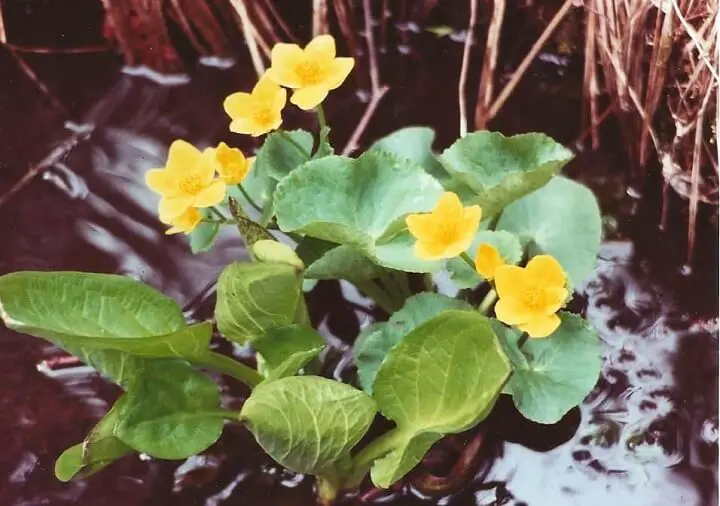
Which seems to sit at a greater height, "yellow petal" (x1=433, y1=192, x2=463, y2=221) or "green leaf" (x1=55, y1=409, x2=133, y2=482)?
"yellow petal" (x1=433, y1=192, x2=463, y2=221)

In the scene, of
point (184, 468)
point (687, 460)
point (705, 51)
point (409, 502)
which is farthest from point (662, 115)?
point (184, 468)

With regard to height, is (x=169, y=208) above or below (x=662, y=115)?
above

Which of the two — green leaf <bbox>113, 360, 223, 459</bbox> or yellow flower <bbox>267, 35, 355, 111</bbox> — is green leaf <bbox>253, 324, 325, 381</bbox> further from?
yellow flower <bbox>267, 35, 355, 111</bbox>

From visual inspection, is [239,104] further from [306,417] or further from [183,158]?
[306,417]

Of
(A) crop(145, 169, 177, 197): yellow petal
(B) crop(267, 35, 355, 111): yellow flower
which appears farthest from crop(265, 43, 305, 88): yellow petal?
(A) crop(145, 169, 177, 197): yellow petal

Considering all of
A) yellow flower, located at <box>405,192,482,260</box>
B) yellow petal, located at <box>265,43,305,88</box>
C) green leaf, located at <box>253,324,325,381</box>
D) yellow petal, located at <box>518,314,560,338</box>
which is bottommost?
green leaf, located at <box>253,324,325,381</box>

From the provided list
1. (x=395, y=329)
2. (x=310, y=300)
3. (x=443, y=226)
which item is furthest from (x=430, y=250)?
(x=310, y=300)

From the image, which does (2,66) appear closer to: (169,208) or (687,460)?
(169,208)
